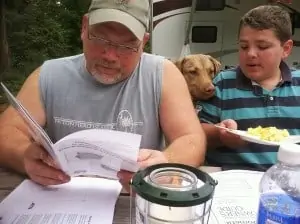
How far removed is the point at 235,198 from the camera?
1.22m

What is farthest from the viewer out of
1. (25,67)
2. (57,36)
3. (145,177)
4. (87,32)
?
(57,36)

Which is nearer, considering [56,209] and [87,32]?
[56,209]

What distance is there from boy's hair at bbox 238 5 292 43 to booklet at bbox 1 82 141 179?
3.80 feet

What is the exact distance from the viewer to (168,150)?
147 centimetres

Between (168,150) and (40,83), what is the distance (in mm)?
678

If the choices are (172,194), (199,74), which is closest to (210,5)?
(199,74)

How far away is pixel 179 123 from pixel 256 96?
564 millimetres

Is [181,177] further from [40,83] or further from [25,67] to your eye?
[25,67]

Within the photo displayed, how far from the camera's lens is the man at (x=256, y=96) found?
190 centimetres

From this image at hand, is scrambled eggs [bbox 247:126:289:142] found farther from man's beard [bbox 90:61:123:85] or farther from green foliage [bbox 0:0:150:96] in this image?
green foliage [bbox 0:0:150:96]

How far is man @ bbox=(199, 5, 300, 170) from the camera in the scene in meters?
1.90

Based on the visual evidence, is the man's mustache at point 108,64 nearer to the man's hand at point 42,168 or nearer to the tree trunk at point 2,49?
the man's hand at point 42,168

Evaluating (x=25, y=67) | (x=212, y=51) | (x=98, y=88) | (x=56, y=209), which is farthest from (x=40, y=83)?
(x=25, y=67)

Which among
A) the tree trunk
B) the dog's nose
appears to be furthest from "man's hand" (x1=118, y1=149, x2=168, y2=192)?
the tree trunk
